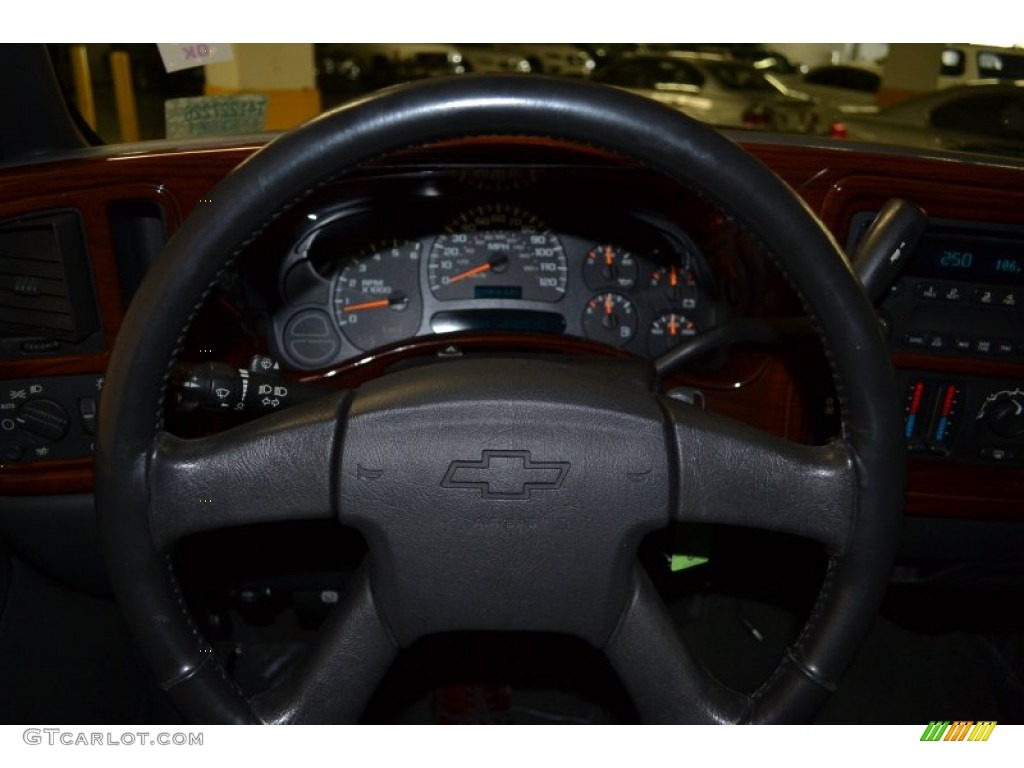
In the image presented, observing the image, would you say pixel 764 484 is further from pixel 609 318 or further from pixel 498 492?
pixel 609 318

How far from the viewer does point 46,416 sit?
139cm

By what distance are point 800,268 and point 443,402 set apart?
0.34 metres

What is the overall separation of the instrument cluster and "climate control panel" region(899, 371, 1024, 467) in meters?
0.37

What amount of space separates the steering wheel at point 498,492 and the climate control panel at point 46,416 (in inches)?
25.6

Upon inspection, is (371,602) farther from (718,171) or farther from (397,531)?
(718,171)

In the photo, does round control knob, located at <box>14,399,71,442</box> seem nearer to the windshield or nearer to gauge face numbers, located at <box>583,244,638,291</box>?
the windshield

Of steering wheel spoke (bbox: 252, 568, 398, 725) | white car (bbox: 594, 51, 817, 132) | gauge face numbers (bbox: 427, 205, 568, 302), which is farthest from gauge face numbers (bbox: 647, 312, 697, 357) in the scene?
white car (bbox: 594, 51, 817, 132)

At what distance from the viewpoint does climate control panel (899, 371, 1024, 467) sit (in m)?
1.44

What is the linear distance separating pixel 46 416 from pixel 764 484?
1100mm

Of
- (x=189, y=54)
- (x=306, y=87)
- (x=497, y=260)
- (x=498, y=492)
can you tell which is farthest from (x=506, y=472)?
(x=306, y=87)

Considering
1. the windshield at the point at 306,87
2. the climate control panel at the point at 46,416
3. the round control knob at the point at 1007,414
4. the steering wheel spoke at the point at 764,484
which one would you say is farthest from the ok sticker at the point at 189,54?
the round control knob at the point at 1007,414

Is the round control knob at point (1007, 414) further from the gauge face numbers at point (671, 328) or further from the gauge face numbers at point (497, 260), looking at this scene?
the gauge face numbers at point (497, 260)

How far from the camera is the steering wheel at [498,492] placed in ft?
2.56

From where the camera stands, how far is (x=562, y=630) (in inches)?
35.8
